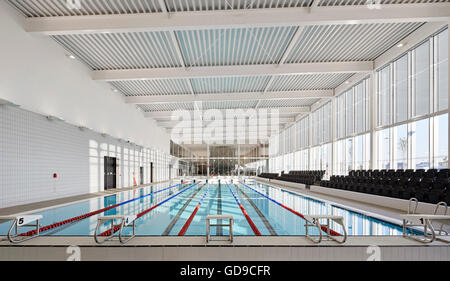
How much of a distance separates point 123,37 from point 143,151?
37.2ft

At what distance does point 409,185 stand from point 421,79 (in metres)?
3.79

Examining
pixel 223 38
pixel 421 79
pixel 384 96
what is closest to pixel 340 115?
pixel 384 96

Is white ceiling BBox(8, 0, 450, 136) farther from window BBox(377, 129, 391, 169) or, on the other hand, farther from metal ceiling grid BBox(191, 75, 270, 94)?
window BBox(377, 129, 391, 169)

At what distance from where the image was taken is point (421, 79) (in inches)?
319

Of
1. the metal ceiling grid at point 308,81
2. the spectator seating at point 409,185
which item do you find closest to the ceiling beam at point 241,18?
the spectator seating at point 409,185

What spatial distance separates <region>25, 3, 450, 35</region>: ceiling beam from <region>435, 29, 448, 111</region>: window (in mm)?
979

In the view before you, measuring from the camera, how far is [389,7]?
672 cm

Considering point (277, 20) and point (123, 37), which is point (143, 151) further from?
point (277, 20)

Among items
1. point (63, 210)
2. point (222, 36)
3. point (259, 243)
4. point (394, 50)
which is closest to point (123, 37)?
point (222, 36)

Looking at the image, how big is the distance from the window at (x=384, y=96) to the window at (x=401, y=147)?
0.68 m

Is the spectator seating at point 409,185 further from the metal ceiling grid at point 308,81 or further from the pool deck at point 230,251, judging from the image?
the metal ceiling grid at point 308,81

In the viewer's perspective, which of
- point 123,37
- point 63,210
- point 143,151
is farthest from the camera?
point 143,151

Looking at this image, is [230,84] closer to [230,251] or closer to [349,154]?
[349,154]
